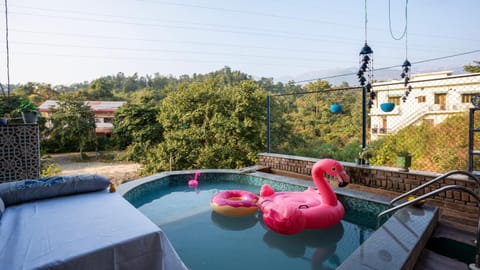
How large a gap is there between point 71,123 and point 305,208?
1798cm

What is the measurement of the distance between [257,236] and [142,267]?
2.02 meters

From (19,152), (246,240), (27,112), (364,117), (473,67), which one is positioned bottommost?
(246,240)

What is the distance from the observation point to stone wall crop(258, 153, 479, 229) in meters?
3.57

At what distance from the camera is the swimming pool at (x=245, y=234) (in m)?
3.09

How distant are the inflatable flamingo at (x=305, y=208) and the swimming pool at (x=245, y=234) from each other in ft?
0.74

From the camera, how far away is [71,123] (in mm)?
17062

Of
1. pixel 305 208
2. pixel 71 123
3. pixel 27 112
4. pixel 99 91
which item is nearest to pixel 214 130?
pixel 27 112

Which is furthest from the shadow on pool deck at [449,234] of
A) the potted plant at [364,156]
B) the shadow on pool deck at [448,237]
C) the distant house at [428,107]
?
the distant house at [428,107]

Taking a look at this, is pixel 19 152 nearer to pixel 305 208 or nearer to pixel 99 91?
pixel 305 208

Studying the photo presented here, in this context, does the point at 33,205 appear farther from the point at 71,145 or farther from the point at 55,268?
the point at 71,145

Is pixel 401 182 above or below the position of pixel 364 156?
below

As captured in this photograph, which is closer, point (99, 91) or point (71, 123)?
point (71, 123)

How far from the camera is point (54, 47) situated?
15.8 metres

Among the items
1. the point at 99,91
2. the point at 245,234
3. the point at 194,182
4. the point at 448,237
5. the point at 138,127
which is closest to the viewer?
the point at 448,237
